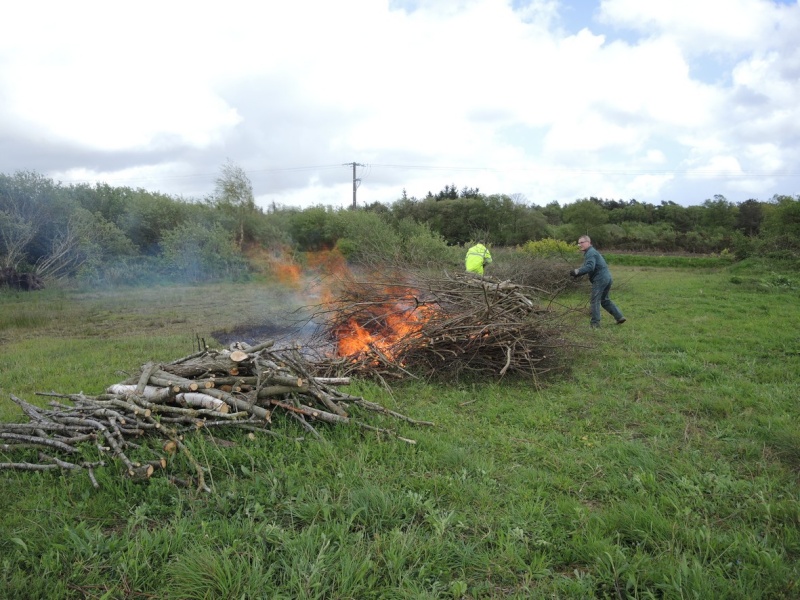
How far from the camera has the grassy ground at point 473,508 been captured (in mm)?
2449

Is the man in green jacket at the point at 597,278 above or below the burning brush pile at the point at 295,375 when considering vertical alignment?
above

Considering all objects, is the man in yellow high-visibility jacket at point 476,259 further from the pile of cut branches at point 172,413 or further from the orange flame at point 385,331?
the pile of cut branches at point 172,413

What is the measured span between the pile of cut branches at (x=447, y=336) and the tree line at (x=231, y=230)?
1.89 m

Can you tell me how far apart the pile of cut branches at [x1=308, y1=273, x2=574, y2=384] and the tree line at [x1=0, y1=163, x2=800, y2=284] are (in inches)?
74.5

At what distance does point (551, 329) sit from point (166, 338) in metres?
7.42

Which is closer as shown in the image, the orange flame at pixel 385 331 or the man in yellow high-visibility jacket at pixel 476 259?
the orange flame at pixel 385 331

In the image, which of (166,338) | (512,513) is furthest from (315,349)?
(512,513)

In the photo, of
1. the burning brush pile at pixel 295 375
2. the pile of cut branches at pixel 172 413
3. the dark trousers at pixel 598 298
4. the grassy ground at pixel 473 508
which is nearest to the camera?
the grassy ground at pixel 473 508

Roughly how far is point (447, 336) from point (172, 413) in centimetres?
338

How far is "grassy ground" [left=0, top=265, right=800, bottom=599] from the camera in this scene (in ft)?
8.04

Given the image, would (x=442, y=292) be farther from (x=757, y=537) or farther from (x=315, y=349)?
(x=757, y=537)

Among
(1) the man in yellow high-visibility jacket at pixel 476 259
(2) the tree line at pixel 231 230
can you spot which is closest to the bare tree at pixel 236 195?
(2) the tree line at pixel 231 230

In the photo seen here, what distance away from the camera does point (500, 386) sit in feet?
19.2

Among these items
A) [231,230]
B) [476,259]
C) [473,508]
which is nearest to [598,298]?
[476,259]
